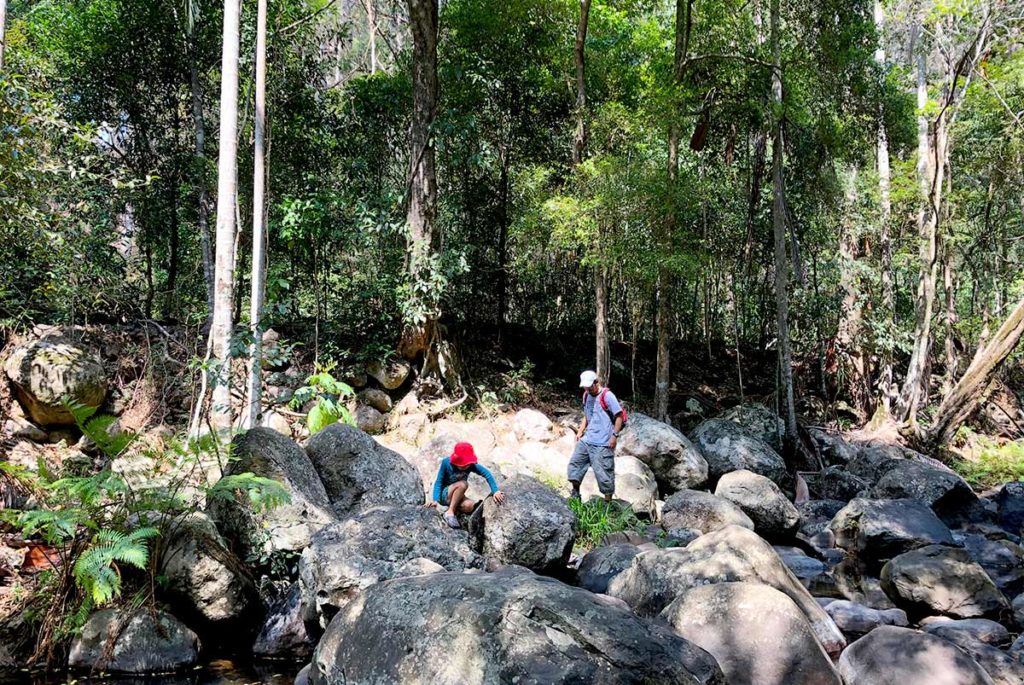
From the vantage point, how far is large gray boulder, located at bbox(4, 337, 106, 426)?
1061cm

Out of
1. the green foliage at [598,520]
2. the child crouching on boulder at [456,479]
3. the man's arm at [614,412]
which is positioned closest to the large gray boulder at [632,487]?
the green foliage at [598,520]

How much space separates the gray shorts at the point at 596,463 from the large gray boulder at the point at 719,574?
103 inches

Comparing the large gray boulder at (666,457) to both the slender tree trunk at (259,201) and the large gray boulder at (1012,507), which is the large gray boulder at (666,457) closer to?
the large gray boulder at (1012,507)

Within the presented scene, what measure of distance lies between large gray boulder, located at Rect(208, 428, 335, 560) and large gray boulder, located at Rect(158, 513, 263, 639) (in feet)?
1.55

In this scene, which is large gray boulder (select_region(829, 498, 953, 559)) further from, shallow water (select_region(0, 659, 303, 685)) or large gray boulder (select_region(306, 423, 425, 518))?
shallow water (select_region(0, 659, 303, 685))

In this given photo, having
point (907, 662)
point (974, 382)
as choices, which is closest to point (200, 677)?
point (907, 662)

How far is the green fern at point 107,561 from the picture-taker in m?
5.22

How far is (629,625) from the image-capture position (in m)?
3.47

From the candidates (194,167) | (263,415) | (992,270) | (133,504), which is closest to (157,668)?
(133,504)

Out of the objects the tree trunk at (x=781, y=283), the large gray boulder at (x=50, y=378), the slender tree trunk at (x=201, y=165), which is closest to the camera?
the large gray boulder at (x=50, y=378)

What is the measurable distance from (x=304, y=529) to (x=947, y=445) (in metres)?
14.1

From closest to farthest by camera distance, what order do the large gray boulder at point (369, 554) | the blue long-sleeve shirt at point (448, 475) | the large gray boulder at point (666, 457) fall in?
the large gray boulder at point (369, 554) → the blue long-sleeve shirt at point (448, 475) → the large gray boulder at point (666, 457)

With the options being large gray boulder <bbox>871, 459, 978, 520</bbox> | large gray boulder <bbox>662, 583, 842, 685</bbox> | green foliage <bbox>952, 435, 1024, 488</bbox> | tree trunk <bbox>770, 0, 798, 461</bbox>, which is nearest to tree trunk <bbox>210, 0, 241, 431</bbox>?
large gray boulder <bbox>662, 583, 842, 685</bbox>

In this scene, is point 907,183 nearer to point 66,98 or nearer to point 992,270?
point 992,270
